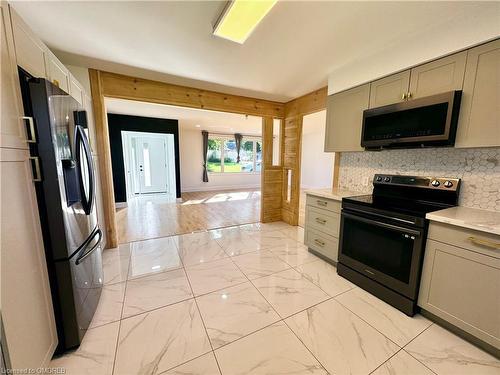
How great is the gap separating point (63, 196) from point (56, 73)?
48.4 inches

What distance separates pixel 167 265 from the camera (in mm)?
2471

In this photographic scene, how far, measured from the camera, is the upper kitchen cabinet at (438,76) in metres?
1.56

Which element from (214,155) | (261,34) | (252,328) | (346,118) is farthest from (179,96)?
(214,155)

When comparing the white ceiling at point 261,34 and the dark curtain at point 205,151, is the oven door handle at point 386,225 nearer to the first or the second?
the white ceiling at point 261,34

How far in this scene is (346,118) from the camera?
2424 mm

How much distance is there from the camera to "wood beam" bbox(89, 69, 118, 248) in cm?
258

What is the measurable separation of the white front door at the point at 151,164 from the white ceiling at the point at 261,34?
4.13m

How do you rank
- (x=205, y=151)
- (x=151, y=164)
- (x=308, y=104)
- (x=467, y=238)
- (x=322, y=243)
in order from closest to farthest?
(x=467, y=238) → (x=322, y=243) → (x=308, y=104) → (x=151, y=164) → (x=205, y=151)

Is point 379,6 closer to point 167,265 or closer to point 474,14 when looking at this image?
point 474,14

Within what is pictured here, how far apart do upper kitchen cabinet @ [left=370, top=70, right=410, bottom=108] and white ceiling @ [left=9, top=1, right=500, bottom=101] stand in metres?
0.15

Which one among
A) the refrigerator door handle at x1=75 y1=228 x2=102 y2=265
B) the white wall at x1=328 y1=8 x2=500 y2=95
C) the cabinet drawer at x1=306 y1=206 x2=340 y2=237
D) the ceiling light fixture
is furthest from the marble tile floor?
the ceiling light fixture

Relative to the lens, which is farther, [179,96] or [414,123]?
[179,96]

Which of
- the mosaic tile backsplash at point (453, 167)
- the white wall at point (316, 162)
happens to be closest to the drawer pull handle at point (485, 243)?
the mosaic tile backsplash at point (453, 167)

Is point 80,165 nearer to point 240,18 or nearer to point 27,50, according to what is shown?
point 27,50
